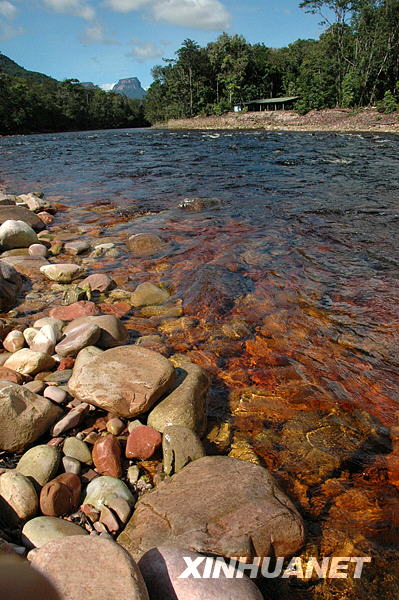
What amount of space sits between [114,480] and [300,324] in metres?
2.31

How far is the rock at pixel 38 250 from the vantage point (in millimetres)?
5412

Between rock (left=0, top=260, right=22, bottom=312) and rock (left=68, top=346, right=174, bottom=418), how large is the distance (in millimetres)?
1863

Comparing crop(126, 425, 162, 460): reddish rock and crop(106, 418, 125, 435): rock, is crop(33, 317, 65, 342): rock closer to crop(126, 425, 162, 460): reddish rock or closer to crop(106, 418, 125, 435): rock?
crop(106, 418, 125, 435): rock

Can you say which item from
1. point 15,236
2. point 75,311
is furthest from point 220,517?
point 15,236

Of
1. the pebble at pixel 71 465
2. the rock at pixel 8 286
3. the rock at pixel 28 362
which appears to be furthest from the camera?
the rock at pixel 8 286

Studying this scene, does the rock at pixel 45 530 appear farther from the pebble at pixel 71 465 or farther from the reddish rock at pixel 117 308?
the reddish rock at pixel 117 308

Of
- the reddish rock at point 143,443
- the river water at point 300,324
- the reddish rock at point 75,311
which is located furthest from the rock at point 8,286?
the reddish rock at point 143,443

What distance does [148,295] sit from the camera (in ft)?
14.0

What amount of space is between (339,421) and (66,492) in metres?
1.77

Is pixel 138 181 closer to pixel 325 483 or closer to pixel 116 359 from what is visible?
pixel 116 359

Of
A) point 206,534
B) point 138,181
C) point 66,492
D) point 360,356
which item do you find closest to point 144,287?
point 360,356

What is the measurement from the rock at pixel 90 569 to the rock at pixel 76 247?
189 inches

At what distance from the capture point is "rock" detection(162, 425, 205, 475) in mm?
2154

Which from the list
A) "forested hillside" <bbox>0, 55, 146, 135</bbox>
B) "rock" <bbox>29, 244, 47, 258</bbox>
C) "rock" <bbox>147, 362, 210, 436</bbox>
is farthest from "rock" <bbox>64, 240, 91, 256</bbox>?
"forested hillside" <bbox>0, 55, 146, 135</bbox>
